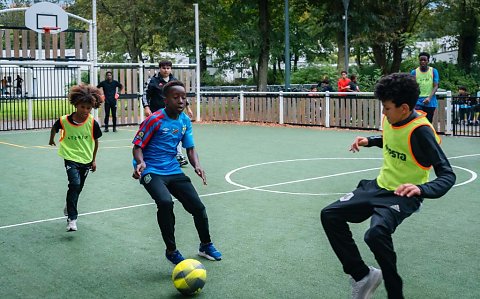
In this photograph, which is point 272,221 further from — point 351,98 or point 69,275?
point 351,98

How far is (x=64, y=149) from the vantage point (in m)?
8.23

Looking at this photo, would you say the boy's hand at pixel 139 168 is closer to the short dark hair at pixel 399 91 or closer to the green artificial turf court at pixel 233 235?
the green artificial turf court at pixel 233 235

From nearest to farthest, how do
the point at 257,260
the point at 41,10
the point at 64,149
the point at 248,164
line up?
the point at 257,260 < the point at 64,149 < the point at 248,164 < the point at 41,10

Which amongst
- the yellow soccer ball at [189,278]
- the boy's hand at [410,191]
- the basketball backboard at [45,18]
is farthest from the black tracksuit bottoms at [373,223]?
the basketball backboard at [45,18]

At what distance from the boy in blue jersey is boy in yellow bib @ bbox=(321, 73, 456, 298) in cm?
171

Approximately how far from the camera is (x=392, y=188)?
16.6ft

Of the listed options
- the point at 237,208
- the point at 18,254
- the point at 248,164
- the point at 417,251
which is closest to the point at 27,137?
the point at 248,164

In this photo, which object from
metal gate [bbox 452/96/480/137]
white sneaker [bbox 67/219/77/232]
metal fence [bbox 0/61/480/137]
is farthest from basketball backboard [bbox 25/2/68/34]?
white sneaker [bbox 67/219/77/232]

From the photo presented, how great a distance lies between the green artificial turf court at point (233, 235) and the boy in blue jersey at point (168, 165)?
0.28 meters

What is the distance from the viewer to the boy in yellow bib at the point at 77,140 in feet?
26.4

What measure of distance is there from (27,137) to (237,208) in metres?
13.2

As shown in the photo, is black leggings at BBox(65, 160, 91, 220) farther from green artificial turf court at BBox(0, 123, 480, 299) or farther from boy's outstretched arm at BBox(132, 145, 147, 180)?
boy's outstretched arm at BBox(132, 145, 147, 180)

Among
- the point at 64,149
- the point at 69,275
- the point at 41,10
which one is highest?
the point at 41,10

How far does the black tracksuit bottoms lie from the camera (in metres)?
4.78
